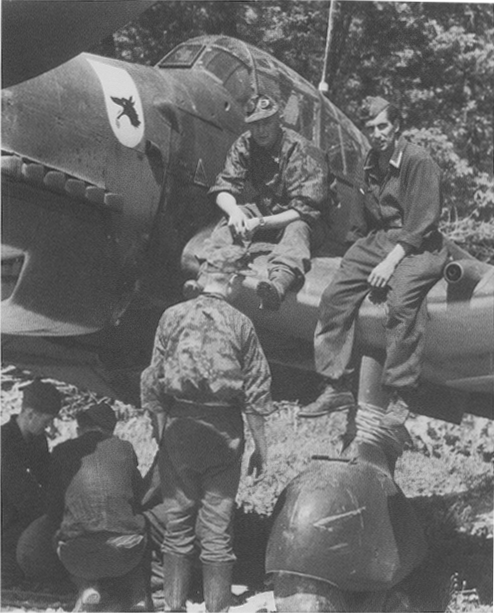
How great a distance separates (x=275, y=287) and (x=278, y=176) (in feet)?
2.28

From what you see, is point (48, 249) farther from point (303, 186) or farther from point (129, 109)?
point (303, 186)

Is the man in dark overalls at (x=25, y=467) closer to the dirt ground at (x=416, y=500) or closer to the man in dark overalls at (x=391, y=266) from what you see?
the dirt ground at (x=416, y=500)

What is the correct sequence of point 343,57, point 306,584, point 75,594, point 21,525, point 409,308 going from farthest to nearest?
point 343,57, point 21,525, point 75,594, point 409,308, point 306,584

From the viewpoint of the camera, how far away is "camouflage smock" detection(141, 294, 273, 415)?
4.81 metres

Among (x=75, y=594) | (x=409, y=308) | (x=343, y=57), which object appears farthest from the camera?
(x=343, y=57)

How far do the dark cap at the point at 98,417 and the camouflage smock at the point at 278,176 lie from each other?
125 cm

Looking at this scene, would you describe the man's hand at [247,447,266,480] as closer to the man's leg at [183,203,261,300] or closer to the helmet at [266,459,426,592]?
the helmet at [266,459,426,592]

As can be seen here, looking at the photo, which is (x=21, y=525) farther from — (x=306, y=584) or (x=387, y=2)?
(x=387, y=2)

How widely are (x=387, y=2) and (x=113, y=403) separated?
3884mm

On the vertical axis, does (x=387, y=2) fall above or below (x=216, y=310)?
above

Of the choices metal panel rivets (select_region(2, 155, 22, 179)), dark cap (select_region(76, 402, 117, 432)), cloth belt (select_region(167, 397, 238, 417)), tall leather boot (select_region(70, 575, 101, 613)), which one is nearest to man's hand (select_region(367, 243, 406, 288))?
cloth belt (select_region(167, 397, 238, 417))

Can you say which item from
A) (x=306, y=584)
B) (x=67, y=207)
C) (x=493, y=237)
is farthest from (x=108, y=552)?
(x=493, y=237)

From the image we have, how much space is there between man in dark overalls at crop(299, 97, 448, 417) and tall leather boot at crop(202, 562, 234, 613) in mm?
821

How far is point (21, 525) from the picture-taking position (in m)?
6.16
